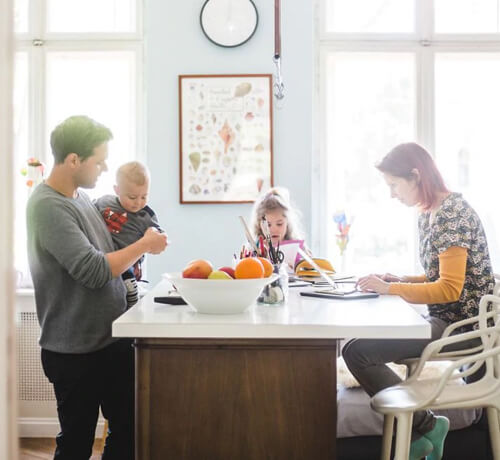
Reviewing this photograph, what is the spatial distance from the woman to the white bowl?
1.93 feet

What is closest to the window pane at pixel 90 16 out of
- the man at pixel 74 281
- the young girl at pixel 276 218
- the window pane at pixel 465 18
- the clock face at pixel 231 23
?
the clock face at pixel 231 23

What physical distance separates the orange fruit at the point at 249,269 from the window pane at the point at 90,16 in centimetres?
235

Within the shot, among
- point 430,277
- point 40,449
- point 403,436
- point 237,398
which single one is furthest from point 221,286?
point 40,449

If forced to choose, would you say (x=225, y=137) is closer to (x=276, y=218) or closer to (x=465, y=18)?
(x=276, y=218)

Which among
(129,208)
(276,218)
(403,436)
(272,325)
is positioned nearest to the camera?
(272,325)

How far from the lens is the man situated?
183 centimetres

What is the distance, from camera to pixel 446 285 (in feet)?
7.15

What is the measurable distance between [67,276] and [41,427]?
6.08 feet

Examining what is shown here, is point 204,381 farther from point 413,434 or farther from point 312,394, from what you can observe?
point 413,434

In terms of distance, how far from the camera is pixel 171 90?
349 centimetres

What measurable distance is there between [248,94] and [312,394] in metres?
2.20

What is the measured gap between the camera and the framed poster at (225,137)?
3.46 metres

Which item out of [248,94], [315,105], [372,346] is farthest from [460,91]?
[372,346]

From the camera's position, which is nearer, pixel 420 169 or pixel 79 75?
pixel 420 169
